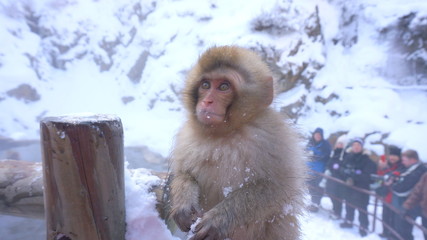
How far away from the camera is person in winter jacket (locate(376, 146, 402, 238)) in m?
3.73

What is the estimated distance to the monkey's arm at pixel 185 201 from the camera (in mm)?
1166

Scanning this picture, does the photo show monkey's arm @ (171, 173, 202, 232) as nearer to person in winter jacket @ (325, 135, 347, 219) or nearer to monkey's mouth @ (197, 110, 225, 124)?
monkey's mouth @ (197, 110, 225, 124)

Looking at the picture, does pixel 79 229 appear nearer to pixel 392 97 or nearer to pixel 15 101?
pixel 392 97

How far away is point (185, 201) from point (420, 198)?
314cm

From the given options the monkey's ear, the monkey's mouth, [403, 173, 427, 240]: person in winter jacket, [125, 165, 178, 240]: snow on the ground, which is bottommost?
[403, 173, 427, 240]: person in winter jacket

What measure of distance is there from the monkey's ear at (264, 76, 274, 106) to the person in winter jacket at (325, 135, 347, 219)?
3.36 meters

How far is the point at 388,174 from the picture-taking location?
12.4 feet

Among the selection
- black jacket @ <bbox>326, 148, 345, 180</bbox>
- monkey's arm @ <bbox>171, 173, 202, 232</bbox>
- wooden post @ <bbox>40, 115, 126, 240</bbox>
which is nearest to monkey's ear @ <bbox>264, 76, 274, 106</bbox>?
monkey's arm @ <bbox>171, 173, 202, 232</bbox>

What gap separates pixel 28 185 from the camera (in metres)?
1.31

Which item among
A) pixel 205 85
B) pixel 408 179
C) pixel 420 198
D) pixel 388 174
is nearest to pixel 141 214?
pixel 205 85

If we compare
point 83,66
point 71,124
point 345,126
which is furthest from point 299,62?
point 71,124

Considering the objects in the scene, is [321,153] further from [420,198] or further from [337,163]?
[420,198]

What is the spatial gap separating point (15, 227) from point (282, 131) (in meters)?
2.02

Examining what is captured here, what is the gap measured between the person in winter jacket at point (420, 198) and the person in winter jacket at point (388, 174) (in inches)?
15.5
